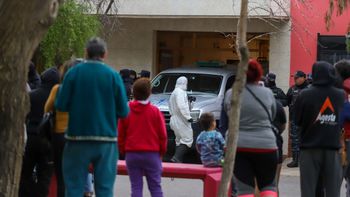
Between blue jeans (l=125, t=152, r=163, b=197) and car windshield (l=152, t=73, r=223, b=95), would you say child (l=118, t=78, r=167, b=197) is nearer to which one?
blue jeans (l=125, t=152, r=163, b=197)

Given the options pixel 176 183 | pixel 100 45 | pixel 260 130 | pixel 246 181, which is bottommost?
pixel 176 183

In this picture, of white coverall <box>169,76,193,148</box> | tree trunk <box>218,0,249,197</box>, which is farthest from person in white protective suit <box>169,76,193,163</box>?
tree trunk <box>218,0,249,197</box>

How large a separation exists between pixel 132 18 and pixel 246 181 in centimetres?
1351

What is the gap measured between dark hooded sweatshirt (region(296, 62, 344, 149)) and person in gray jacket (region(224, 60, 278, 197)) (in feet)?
2.89

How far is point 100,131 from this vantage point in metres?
7.41

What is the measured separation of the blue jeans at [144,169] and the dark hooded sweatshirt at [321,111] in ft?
5.27

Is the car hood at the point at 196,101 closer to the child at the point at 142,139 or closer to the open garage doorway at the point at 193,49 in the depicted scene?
the open garage doorway at the point at 193,49

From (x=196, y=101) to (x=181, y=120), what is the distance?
1693mm

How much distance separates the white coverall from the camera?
1524cm

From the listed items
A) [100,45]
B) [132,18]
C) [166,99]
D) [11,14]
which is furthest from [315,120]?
[132,18]

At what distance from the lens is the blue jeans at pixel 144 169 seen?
29.2 ft

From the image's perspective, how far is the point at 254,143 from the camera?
7840 mm

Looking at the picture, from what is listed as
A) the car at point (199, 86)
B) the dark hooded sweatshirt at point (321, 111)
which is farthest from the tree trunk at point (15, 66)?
the car at point (199, 86)

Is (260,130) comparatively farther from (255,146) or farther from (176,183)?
(176,183)
